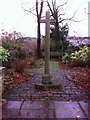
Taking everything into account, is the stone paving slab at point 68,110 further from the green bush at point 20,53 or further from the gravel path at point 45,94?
the green bush at point 20,53

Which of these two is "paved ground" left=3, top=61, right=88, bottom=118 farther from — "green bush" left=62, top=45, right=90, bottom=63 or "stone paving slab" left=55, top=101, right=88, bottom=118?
"green bush" left=62, top=45, right=90, bottom=63

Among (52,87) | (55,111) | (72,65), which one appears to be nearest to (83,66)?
(72,65)

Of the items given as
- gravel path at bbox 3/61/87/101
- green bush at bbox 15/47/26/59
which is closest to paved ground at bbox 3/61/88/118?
gravel path at bbox 3/61/87/101

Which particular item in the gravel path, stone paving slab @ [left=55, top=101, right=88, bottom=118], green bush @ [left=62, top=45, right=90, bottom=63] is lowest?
stone paving slab @ [left=55, top=101, right=88, bottom=118]

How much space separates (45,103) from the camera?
634 centimetres

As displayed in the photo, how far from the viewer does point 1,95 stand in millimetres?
6969

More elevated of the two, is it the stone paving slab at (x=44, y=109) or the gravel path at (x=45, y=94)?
the gravel path at (x=45, y=94)

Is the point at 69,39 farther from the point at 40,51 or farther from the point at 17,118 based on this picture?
the point at 17,118

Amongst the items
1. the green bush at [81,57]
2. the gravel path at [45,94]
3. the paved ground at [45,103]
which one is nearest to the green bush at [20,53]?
the green bush at [81,57]

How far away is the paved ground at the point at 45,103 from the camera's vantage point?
215 inches

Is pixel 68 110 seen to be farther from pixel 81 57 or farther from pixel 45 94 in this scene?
pixel 81 57

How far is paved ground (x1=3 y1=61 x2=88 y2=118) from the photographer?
5.47 metres

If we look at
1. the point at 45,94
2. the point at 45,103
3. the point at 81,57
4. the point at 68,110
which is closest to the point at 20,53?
the point at 81,57

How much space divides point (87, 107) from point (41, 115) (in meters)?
1.06
